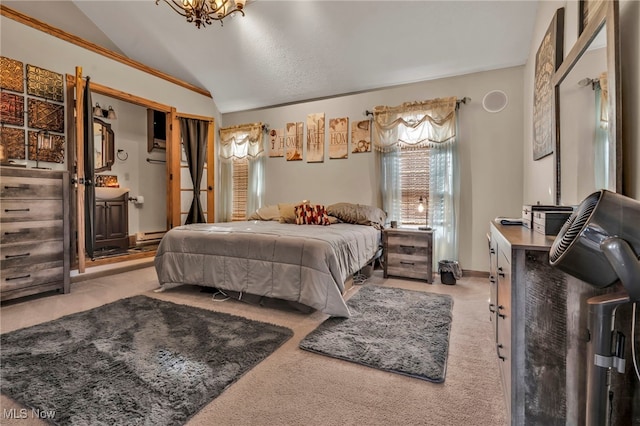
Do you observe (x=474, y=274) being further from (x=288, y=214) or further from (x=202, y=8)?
(x=202, y=8)

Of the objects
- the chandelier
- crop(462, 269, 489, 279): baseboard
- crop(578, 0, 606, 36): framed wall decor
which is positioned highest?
the chandelier

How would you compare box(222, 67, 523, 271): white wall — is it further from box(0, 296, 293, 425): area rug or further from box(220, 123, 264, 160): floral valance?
box(0, 296, 293, 425): area rug

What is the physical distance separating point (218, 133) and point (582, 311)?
5.54 meters

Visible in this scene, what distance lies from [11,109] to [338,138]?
371 centimetres

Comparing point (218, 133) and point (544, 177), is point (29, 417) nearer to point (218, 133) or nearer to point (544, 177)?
point (544, 177)

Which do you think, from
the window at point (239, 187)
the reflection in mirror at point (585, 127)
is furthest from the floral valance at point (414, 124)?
the window at point (239, 187)

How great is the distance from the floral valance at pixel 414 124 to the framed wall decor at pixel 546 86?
3.43 ft

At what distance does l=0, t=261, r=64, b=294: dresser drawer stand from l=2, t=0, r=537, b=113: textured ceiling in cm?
299

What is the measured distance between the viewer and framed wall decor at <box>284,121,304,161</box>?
15.5ft

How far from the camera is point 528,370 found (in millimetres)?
1033

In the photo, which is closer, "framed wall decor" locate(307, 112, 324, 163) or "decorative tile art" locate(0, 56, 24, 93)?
"decorative tile art" locate(0, 56, 24, 93)

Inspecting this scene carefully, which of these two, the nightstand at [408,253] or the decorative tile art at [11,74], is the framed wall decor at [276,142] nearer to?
the nightstand at [408,253]

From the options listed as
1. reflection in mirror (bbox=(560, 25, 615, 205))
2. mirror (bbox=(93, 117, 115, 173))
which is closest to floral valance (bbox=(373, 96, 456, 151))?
reflection in mirror (bbox=(560, 25, 615, 205))

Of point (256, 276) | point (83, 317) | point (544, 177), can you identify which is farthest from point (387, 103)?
point (83, 317)
